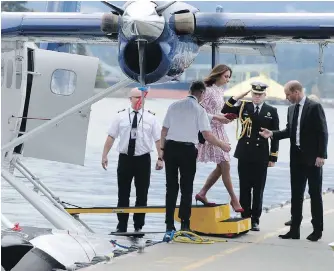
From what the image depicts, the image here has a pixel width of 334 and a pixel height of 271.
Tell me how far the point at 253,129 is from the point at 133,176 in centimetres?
150

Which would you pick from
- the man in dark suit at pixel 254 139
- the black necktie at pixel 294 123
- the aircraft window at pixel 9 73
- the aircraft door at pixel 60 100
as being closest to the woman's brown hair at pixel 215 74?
the man in dark suit at pixel 254 139

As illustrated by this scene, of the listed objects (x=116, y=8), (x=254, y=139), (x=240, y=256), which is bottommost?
(x=240, y=256)

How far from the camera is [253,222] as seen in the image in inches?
468

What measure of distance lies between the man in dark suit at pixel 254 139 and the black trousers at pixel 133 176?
108 cm

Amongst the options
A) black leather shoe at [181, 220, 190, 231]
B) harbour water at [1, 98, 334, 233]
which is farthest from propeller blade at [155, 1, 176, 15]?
harbour water at [1, 98, 334, 233]

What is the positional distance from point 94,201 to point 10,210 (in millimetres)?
2586

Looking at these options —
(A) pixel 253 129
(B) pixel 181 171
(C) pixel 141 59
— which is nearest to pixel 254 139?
(A) pixel 253 129

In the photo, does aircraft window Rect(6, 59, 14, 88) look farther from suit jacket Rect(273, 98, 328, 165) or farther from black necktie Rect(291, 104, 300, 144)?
suit jacket Rect(273, 98, 328, 165)

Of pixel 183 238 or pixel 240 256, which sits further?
pixel 183 238

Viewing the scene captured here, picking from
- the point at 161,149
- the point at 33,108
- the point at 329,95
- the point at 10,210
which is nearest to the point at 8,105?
the point at 33,108

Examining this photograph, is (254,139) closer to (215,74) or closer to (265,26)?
(215,74)

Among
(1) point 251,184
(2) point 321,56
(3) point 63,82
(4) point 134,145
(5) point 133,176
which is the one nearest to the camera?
(2) point 321,56

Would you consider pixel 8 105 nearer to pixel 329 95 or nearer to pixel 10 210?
pixel 10 210

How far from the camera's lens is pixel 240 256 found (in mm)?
9867
